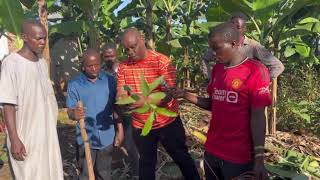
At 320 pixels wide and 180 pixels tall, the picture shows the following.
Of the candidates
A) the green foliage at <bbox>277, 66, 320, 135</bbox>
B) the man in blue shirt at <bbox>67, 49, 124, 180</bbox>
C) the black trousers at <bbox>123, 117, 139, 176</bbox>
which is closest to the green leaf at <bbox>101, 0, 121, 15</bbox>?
the green foliage at <bbox>277, 66, 320, 135</bbox>

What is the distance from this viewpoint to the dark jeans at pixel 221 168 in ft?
9.12

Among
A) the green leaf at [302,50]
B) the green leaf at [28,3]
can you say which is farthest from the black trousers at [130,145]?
the green leaf at [28,3]

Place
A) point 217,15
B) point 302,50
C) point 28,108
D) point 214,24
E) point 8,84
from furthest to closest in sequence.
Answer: point 302,50, point 217,15, point 214,24, point 28,108, point 8,84

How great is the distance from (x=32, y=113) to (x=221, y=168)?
1.44m

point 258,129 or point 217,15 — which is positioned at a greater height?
point 217,15

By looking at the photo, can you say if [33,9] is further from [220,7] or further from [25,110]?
[25,110]

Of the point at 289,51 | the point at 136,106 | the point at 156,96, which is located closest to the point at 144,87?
the point at 156,96

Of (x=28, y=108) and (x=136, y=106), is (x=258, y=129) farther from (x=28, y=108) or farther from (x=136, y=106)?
(x=28, y=108)

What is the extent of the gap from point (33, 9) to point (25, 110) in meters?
5.32

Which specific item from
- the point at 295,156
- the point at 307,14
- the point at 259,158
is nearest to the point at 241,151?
the point at 259,158

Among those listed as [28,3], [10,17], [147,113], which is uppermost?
[28,3]

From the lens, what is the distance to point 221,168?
2.86 m

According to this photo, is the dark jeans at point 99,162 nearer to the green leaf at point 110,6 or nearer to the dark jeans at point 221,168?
the dark jeans at point 221,168

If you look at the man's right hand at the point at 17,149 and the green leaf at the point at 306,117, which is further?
the green leaf at the point at 306,117
